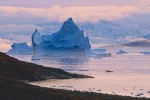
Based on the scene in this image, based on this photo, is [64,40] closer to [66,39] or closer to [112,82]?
[66,39]

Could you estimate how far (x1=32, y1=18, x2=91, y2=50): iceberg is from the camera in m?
166

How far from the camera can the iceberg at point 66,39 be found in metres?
166

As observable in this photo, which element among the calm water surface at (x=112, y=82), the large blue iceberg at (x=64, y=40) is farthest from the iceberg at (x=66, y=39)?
the calm water surface at (x=112, y=82)

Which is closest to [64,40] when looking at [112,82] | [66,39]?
[66,39]

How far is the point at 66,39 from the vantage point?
172000mm

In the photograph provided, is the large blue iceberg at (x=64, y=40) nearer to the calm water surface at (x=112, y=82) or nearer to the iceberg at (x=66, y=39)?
the iceberg at (x=66, y=39)

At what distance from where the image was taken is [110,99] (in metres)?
42.3

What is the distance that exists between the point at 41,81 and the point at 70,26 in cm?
9687

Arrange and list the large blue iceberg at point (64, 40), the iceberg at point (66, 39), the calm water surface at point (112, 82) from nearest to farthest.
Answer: the calm water surface at point (112, 82) < the iceberg at point (66, 39) < the large blue iceberg at point (64, 40)

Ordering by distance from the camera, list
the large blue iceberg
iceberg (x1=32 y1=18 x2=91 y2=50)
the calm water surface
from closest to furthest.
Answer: the calm water surface, iceberg (x1=32 y1=18 x2=91 y2=50), the large blue iceberg

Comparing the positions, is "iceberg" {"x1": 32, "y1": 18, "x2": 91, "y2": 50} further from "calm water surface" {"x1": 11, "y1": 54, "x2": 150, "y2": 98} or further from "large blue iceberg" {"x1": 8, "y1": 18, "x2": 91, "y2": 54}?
"calm water surface" {"x1": 11, "y1": 54, "x2": 150, "y2": 98}

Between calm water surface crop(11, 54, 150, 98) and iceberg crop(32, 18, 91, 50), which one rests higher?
iceberg crop(32, 18, 91, 50)

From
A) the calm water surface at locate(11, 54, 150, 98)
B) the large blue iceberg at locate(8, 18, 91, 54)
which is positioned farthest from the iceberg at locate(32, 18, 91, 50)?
the calm water surface at locate(11, 54, 150, 98)

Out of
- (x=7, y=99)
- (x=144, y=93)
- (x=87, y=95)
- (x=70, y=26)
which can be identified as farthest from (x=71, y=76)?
(x=70, y=26)
